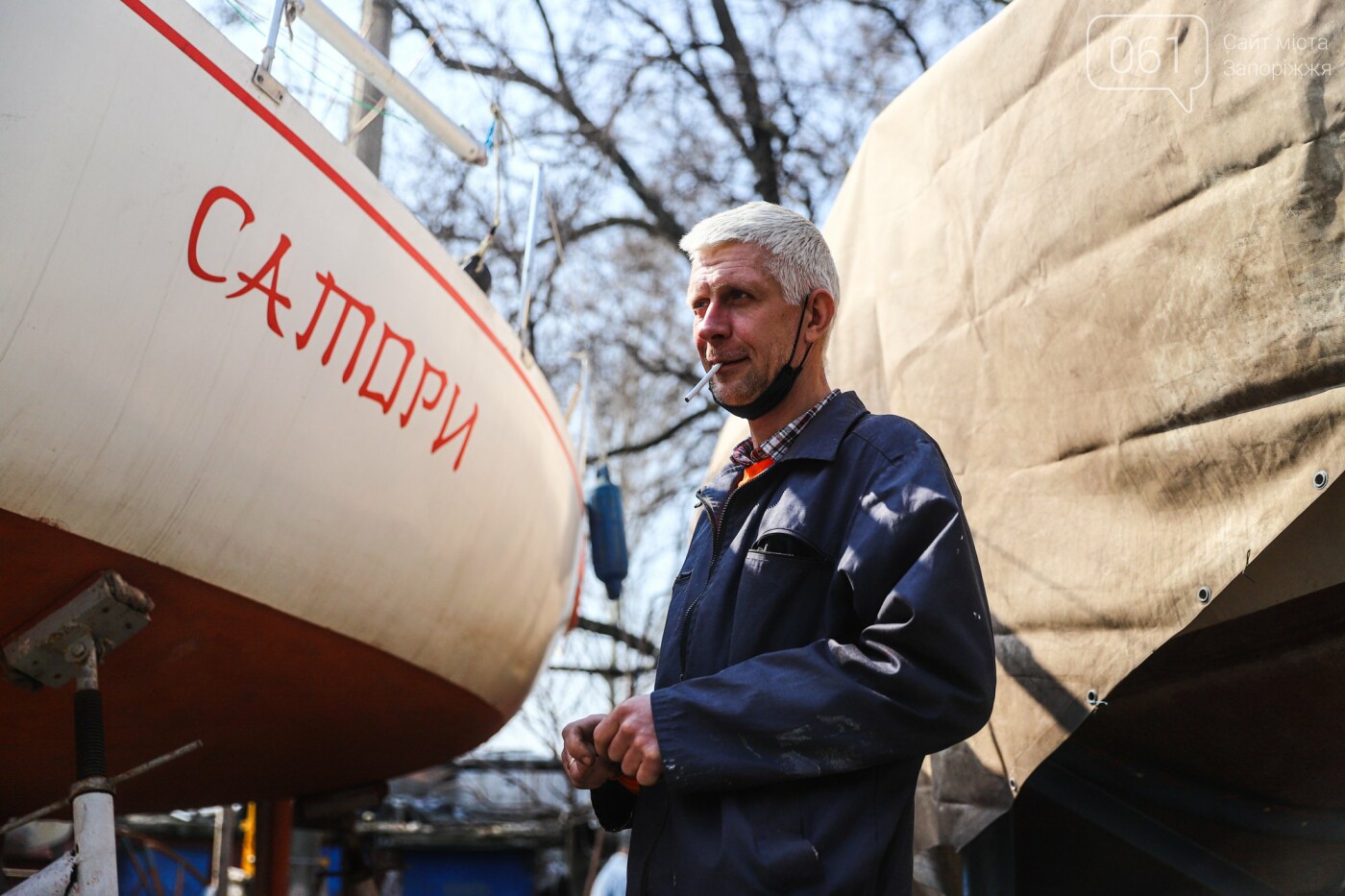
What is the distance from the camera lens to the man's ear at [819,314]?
1672mm

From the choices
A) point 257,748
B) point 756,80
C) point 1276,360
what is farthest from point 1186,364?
point 756,80

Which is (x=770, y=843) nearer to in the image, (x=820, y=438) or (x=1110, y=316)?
(x=820, y=438)

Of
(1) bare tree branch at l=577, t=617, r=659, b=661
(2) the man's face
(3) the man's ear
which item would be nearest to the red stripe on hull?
(2) the man's face

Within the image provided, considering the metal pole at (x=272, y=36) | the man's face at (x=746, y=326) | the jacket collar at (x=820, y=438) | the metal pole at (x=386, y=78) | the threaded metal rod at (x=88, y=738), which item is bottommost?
the threaded metal rod at (x=88, y=738)

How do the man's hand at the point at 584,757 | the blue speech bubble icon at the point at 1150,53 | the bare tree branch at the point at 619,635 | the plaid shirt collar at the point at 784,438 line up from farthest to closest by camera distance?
the bare tree branch at the point at 619,635 < the blue speech bubble icon at the point at 1150,53 < the plaid shirt collar at the point at 784,438 < the man's hand at the point at 584,757

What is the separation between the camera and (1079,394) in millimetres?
2324

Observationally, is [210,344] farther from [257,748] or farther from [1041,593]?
[1041,593]

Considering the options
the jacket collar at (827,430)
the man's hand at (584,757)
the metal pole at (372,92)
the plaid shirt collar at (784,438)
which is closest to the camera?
the man's hand at (584,757)

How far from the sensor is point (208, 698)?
8.45 feet

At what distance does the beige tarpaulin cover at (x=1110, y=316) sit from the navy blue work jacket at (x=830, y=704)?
0.80 meters

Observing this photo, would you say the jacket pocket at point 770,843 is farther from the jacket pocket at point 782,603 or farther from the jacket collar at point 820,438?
the jacket collar at point 820,438

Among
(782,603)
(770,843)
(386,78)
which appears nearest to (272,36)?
(386,78)

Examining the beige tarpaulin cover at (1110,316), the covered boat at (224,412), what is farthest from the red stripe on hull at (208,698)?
the beige tarpaulin cover at (1110,316)

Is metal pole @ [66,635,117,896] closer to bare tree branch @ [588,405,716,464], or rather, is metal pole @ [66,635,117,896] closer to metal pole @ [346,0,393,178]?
metal pole @ [346,0,393,178]
